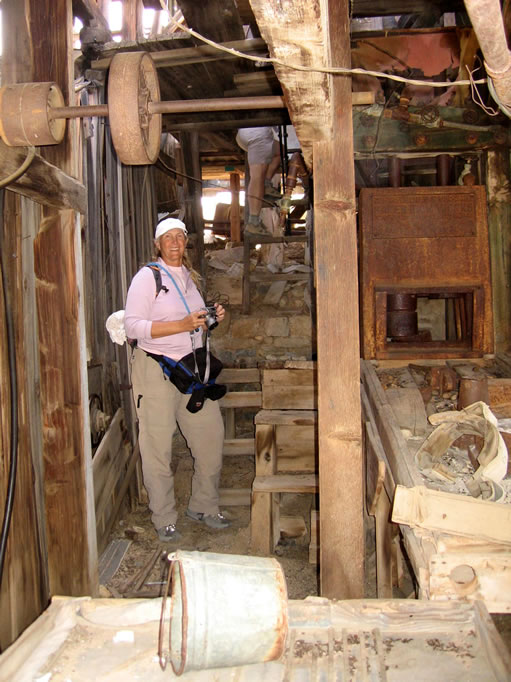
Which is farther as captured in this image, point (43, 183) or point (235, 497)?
point (235, 497)

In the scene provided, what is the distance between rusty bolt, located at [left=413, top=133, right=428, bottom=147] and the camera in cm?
423

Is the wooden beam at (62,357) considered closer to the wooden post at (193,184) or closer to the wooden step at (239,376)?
the wooden step at (239,376)

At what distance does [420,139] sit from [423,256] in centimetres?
92

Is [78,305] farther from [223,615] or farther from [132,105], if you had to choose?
[223,615]

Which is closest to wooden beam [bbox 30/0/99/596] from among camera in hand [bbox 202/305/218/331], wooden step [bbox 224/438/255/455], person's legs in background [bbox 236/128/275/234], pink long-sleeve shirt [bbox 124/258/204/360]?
pink long-sleeve shirt [bbox 124/258/204/360]

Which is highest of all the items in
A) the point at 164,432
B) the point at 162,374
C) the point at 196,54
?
the point at 196,54

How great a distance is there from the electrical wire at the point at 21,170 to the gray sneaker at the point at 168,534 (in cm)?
273

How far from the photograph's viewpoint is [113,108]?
1.89 meters

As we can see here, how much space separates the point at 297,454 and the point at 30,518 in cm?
229

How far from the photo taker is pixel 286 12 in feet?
3.92

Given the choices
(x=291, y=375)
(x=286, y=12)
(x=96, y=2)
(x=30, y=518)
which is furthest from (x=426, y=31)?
(x=30, y=518)

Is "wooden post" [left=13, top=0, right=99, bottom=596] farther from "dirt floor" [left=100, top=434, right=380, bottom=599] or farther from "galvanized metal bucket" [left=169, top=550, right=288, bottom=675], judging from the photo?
"galvanized metal bucket" [left=169, top=550, right=288, bottom=675]

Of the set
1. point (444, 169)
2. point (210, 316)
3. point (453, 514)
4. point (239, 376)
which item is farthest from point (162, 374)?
point (444, 169)

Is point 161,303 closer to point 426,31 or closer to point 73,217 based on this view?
point 73,217
